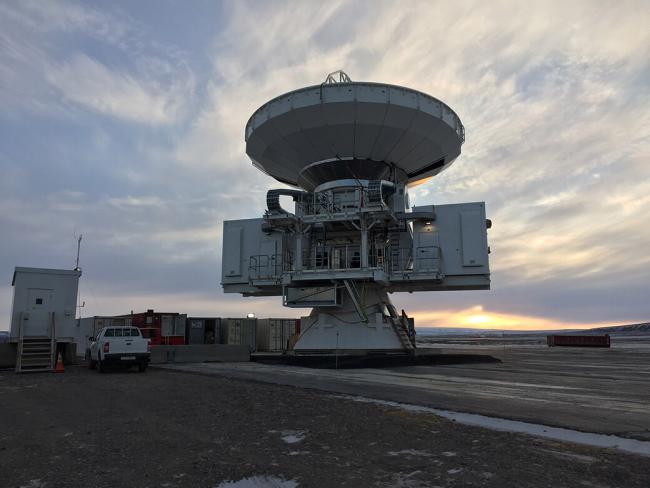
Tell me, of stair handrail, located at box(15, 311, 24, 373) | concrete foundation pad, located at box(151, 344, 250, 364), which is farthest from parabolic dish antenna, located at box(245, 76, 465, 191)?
stair handrail, located at box(15, 311, 24, 373)

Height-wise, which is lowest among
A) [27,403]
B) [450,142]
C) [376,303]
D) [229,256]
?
[27,403]

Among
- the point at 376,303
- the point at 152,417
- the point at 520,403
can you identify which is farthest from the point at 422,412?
the point at 376,303

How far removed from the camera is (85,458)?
6043 millimetres

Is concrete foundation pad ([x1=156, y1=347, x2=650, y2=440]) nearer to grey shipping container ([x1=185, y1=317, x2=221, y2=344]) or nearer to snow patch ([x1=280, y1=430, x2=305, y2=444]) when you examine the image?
snow patch ([x1=280, y1=430, x2=305, y2=444])

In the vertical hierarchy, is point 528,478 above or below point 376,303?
below

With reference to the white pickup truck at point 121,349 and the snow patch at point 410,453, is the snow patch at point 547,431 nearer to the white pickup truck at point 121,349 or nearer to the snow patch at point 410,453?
the snow patch at point 410,453

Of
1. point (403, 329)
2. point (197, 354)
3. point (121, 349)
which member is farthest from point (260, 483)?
point (403, 329)

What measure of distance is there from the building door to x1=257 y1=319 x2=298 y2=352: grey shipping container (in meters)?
16.3

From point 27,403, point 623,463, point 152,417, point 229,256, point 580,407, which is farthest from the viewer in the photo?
point 229,256

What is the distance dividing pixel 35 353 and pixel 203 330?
14.4 m

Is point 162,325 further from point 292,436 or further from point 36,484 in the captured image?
point 36,484

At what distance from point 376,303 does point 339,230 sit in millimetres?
4508

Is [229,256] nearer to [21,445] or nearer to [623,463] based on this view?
[21,445]

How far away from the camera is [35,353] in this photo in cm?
2000
